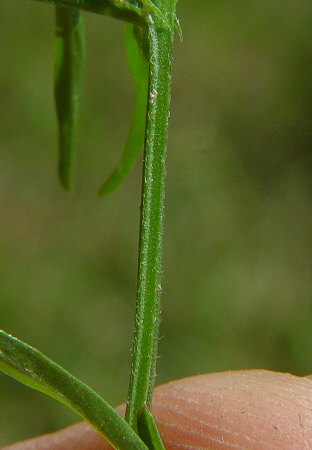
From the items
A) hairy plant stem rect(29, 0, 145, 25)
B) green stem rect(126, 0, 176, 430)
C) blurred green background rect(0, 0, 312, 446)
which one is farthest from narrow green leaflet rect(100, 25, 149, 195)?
blurred green background rect(0, 0, 312, 446)

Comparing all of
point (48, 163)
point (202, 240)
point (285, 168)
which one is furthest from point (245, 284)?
point (48, 163)

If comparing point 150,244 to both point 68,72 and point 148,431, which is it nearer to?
point 148,431

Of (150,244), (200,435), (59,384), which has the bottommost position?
(200,435)

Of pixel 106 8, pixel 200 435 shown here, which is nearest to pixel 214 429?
pixel 200 435

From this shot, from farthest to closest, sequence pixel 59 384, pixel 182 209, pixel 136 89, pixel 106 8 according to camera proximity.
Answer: pixel 182 209 < pixel 136 89 < pixel 106 8 < pixel 59 384

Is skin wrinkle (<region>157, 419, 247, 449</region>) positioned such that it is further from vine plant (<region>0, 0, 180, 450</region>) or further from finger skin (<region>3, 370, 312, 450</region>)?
vine plant (<region>0, 0, 180, 450</region>)

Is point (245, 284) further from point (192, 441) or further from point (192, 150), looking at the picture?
point (192, 441)
